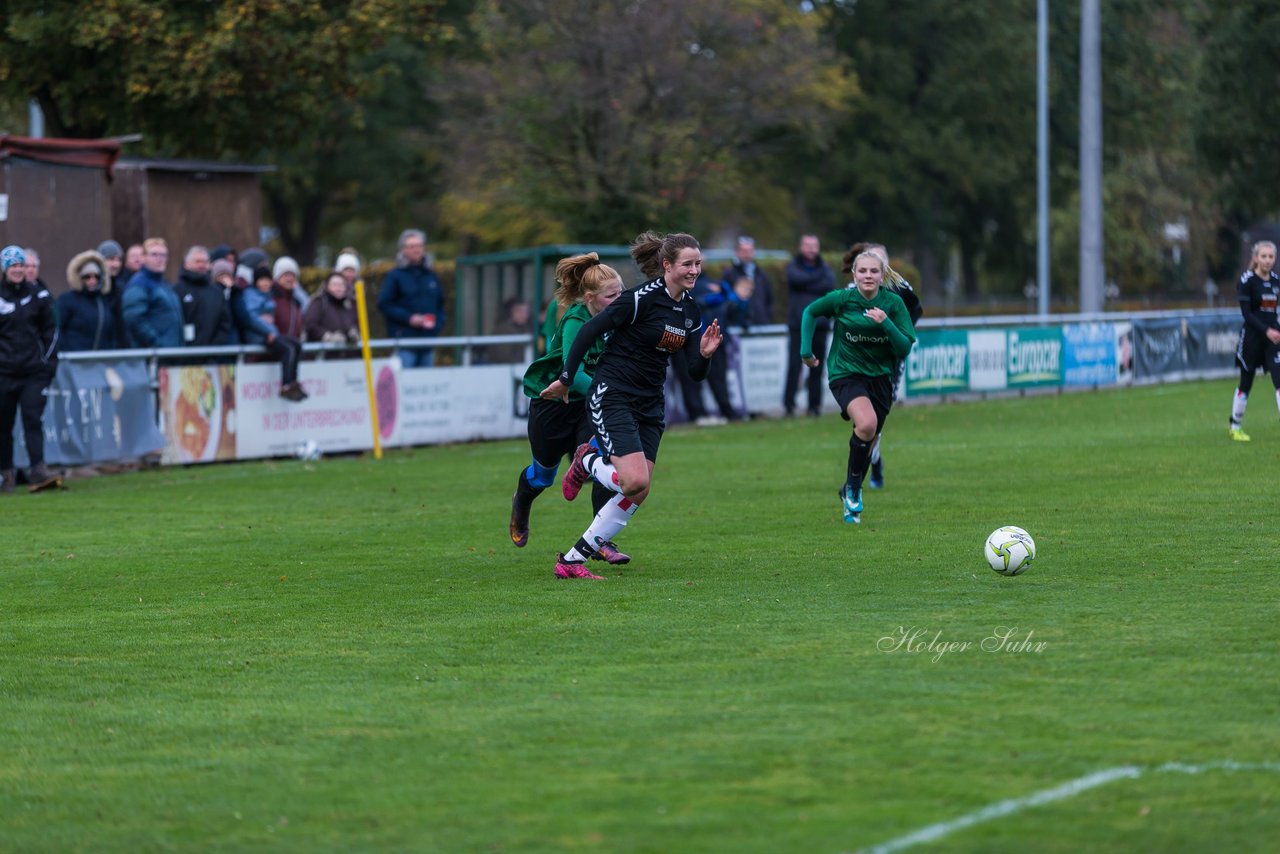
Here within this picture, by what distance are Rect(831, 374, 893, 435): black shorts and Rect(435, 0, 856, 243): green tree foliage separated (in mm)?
26831

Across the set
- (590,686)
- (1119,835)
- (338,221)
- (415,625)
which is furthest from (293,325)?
(338,221)

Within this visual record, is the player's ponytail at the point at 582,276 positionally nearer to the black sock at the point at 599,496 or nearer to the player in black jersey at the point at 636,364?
the player in black jersey at the point at 636,364

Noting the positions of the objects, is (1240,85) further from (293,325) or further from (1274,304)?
(293,325)

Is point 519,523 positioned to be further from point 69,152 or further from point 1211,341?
point 1211,341

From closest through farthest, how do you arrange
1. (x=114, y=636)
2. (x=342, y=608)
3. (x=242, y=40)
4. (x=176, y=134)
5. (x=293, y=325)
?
(x=114, y=636) < (x=342, y=608) < (x=293, y=325) < (x=242, y=40) < (x=176, y=134)

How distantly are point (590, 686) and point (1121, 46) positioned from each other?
57.2 metres

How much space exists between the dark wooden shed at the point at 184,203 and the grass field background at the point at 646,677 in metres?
8.95

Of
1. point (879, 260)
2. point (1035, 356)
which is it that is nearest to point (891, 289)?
point (879, 260)

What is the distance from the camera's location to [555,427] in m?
11.1

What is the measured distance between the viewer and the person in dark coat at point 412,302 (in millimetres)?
21078

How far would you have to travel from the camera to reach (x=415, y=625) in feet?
29.6

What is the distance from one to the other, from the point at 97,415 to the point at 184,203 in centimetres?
641

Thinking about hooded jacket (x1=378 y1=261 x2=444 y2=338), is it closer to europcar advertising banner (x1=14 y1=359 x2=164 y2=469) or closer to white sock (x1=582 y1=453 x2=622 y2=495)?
europcar advertising banner (x1=14 y1=359 x2=164 y2=469)

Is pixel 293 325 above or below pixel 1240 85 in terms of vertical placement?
below
